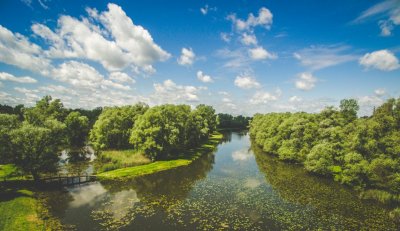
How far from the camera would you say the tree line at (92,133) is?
4144 cm

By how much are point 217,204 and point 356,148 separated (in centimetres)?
3005

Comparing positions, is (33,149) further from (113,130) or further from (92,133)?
(92,133)

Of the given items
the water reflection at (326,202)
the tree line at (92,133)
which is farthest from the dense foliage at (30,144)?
the water reflection at (326,202)

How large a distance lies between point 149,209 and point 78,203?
10.9 m

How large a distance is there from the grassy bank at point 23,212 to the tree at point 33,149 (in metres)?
4.61

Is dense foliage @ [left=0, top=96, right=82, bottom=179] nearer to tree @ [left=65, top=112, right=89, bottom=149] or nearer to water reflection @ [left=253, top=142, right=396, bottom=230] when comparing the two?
water reflection @ [left=253, top=142, right=396, bottom=230]

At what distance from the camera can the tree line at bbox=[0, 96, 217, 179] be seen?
4144cm

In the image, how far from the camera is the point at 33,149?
136 ft

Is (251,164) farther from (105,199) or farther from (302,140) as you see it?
(105,199)

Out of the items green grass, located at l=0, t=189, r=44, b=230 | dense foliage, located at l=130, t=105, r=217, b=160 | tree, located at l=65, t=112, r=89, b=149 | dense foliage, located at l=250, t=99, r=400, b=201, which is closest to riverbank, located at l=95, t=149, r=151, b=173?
dense foliage, located at l=130, t=105, r=217, b=160

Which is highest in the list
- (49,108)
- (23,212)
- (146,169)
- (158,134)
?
(49,108)

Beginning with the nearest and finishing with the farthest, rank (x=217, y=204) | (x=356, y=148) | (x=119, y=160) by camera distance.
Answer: (x=217, y=204) → (x=356, y=148) → (x=119, y=160)

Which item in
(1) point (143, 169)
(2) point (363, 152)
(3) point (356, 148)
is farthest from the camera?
(1) point (143, 169)

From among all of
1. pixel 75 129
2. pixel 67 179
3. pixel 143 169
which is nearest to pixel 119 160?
Result: pixel 143 169
